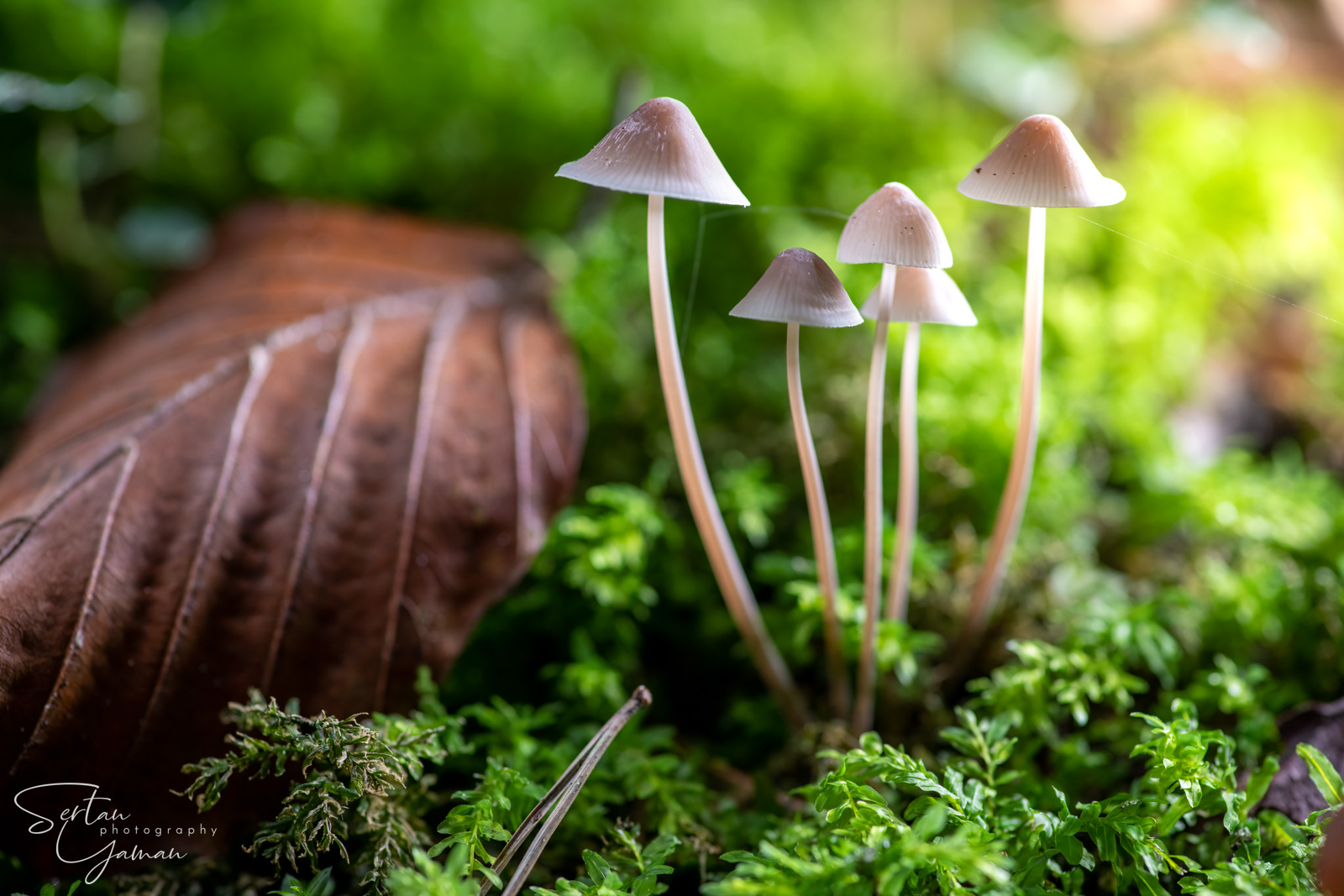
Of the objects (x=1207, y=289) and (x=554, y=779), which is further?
(x=1207, y=289)

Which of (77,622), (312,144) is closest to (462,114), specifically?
(312,144)

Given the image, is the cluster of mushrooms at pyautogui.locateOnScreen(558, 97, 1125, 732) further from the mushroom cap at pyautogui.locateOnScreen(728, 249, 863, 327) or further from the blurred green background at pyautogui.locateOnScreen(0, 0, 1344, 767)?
the blurred green background at pyautogui.locateOnScreen(0, 0, 1344, 767)

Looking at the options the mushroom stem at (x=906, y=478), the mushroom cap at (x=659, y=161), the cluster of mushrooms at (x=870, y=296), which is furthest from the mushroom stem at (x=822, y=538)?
the mushroom cap at (x=659, y=161)

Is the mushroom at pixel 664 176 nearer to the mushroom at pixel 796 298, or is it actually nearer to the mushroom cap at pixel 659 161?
the mushroom cap at pixel 659 161

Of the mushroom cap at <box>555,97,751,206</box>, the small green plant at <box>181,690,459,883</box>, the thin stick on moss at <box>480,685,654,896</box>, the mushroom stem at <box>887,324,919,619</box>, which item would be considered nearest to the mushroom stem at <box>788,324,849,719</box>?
the mushroom stem at <box>887,324,919,619</box>

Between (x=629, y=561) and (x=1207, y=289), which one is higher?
(x=1207, y=289)

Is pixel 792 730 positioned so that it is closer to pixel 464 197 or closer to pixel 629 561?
pixel 629 561

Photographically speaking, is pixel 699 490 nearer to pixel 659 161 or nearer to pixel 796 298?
pixel 796 298
